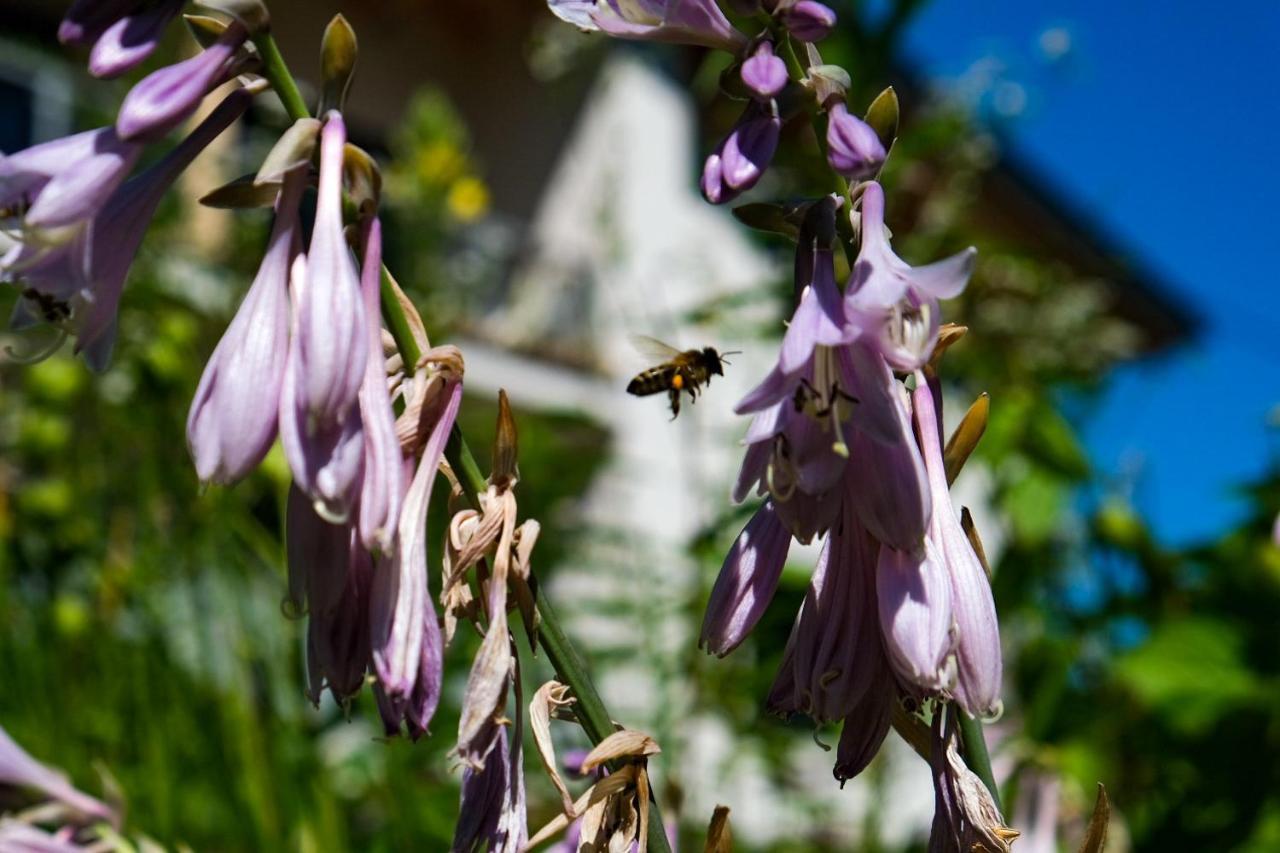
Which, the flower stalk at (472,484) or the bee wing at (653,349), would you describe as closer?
the flower stalk at (472,484)

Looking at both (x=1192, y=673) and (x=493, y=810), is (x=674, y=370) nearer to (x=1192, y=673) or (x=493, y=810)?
(x=493, y=810)

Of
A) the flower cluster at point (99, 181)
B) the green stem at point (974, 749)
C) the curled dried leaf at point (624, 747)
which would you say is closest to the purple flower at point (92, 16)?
the flower cluster at point (99, 181)


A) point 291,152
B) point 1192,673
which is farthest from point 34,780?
point 1192,673

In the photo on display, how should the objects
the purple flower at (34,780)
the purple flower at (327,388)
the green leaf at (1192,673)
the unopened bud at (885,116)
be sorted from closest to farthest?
the purple flower at (327,388) < the unopened bud at (885,116) < the purple flower at (34,780) < the green leaf at (1192,673)

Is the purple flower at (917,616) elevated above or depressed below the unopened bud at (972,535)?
above

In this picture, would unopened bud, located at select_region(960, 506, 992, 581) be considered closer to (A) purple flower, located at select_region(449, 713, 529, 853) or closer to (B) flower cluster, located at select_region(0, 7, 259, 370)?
(A) purple flower, located at select_region(449, 713, 529, 853)

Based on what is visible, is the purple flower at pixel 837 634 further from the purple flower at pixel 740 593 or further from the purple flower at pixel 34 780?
the purple flower at pixel 34 780

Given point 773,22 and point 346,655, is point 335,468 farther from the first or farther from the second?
point 773,22
